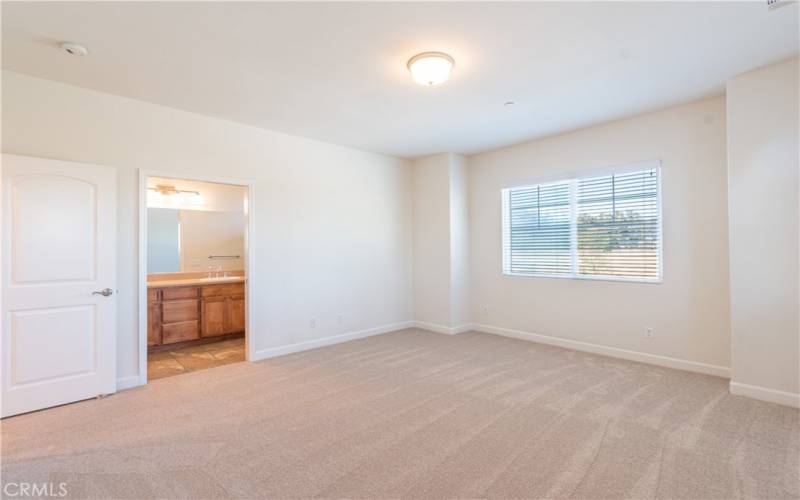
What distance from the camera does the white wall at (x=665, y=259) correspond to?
12.8 ft

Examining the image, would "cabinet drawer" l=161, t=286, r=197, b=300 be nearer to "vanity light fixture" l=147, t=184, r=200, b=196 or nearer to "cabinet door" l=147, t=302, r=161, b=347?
"cabinet door" l=147, t=302, r=161, b=347

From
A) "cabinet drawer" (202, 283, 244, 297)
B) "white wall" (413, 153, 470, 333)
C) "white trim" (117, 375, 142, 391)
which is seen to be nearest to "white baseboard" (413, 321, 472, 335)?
"white wall" (413, 153, 470, 333)

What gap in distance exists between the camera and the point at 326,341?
17.6 ft

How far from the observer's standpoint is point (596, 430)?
276 centimetres

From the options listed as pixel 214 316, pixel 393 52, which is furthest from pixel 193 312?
pixel 393 52

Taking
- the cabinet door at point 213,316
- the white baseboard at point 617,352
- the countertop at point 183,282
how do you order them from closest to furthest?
1. the white baseboard at point 617,352
2. the countertop at point 183,282
3. the cabinet door at point 213,316

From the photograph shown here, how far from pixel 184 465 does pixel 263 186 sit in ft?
10.5

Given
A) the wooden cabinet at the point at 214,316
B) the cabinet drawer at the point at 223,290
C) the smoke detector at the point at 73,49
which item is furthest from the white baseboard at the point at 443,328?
the smoke detector at the point at 73,49

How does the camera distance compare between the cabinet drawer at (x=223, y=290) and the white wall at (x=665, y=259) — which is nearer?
the white wall at (x=665, y=259)

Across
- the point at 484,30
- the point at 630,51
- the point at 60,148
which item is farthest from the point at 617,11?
the point at 60,148

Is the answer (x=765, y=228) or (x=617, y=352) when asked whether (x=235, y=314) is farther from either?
(x=765, y=228)

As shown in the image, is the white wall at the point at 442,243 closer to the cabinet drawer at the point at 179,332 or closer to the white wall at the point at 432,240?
the white wall at the point at 432,240

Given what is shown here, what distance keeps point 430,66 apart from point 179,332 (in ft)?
15.4

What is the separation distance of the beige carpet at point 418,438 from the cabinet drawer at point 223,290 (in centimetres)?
163
